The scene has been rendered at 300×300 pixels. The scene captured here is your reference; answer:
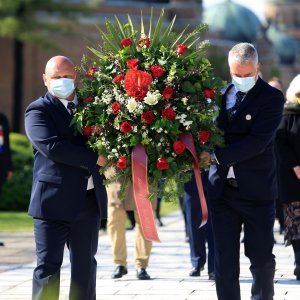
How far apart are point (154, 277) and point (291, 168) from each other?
1823 millimetres

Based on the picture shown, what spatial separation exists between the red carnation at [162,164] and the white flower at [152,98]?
0.39m

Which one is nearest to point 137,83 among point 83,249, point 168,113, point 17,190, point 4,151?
point 168,113

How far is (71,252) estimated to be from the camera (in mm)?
7578

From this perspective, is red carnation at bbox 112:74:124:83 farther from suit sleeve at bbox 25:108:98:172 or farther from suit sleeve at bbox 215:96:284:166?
suit sleeve at bbox 215:96:284:166

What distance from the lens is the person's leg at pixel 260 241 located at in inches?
302

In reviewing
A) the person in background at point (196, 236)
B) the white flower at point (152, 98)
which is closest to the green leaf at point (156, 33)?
the white flower at point (152, 98)

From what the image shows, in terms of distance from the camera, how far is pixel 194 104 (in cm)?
734

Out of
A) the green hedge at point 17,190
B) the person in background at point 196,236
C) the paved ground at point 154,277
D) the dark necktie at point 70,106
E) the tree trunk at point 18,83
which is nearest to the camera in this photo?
the dark necktie at point 70,106

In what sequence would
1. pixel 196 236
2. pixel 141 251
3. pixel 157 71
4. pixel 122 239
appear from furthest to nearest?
pixel 196 236
pixel 122 239
pixel 141 251
pixel 157 71

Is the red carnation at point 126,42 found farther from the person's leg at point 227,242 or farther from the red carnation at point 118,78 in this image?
the person's leg at point 227,242

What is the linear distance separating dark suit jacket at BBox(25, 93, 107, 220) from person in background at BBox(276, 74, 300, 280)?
367 centimetres

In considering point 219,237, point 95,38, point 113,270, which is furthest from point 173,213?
point 95,38

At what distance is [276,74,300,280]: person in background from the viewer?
10.7 metres

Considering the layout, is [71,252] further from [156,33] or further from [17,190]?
[17,190]
